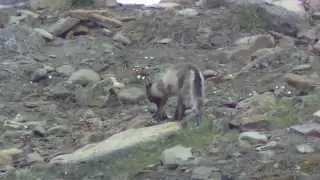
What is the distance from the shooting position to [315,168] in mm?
5840

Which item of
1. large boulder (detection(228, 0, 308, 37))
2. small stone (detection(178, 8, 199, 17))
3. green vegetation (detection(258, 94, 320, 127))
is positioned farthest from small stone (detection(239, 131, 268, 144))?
small stone (detection(178, 8, 199, 17))

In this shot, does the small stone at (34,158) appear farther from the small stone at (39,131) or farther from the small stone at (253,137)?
the small stone at (253,137)

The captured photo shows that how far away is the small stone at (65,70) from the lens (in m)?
10.3

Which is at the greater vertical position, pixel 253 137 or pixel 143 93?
pixel 253 137

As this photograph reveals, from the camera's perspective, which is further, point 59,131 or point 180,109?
point 59,131

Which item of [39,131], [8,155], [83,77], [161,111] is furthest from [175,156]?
[83,77]

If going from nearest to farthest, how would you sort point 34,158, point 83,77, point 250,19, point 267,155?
point 267,155, point 34,158, point 83,77, point 250,19

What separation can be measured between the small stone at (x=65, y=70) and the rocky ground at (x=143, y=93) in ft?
0.04

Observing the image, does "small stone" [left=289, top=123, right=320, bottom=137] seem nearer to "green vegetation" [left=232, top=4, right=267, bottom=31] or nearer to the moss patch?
the moss patch

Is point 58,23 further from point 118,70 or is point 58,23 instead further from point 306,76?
point 306,76

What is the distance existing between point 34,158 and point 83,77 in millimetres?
2756

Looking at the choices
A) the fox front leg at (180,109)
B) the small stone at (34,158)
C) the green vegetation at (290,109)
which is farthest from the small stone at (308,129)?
the small stone at (34,158)

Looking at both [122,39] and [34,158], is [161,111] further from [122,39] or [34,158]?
[122,39]

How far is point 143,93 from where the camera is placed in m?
9.30
